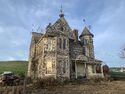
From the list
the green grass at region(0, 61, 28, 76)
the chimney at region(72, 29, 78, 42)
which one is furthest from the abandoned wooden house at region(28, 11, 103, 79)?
the green grass at region(0, 61, 28, 76)

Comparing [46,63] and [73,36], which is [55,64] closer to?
[46,63]

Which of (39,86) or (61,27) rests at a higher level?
(61,27)

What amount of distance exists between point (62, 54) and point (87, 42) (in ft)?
29.9

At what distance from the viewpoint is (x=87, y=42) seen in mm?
39594

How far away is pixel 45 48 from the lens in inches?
1261

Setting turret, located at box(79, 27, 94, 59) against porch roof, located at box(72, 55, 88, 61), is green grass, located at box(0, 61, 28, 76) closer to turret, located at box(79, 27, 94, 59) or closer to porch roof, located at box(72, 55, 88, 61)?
porch roof, located at box(72, 55, 88, 61)

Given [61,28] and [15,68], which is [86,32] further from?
[15,68]

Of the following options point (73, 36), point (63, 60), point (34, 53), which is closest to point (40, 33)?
point (34, 53)

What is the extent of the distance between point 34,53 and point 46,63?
6.83 m

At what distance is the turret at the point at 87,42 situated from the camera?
3856cm

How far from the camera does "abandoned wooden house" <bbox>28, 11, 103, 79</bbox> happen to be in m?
31.5

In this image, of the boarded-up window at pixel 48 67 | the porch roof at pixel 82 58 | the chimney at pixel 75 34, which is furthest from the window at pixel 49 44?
the chimney at pixel 75 34

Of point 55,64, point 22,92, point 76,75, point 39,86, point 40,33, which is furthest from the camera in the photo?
point 40,33

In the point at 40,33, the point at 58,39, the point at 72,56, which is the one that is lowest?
the point at 72,56
